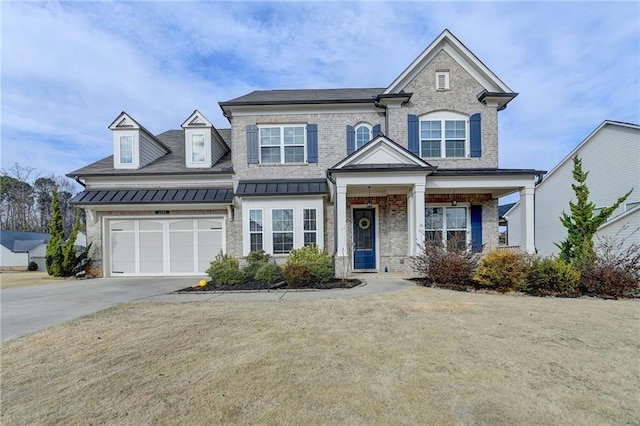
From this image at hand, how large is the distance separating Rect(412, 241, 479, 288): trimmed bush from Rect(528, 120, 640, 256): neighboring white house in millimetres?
9337

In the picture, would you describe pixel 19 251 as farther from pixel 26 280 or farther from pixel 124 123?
pixel 124 123

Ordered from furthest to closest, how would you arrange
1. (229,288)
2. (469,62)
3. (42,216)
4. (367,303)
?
(42,216) < (469,62) < (229,288) < (367,303)

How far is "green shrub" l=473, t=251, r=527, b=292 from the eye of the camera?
8.69 m

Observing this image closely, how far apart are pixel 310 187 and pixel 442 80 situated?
292 inches

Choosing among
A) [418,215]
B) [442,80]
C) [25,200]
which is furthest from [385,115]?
[25,200]

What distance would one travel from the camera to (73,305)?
784 cm

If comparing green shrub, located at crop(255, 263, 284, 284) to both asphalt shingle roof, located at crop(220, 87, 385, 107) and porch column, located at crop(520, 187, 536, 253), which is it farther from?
porch column, located at crop(520, 187, 536, 253)

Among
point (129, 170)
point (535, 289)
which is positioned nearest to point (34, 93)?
point (129, 170)

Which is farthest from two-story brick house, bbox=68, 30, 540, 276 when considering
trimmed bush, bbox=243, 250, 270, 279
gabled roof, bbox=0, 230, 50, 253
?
gabled roof, bbox=0, 230, 50, 253

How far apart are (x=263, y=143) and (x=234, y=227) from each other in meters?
3.94

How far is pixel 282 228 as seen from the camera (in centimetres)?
1279

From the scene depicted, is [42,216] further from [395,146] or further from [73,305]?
[395,146]

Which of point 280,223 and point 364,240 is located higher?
point 280,223

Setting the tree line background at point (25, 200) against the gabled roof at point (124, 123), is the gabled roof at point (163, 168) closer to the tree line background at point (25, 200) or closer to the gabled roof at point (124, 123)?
the gabled roof at point (124, 123)
